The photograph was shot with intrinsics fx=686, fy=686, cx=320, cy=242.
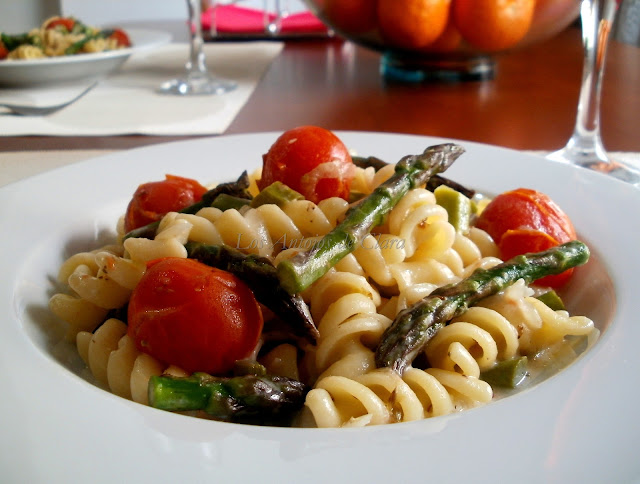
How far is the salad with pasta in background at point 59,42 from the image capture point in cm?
450

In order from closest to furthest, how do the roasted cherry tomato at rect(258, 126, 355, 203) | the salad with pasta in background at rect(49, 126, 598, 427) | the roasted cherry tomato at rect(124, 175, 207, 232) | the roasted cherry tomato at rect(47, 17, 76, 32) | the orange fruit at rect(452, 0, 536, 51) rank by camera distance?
1. the salad with pasta in background at rect(49, 126, 598, 427)
2. the roasted cherry tomato at rect(258, 126, 355, 203)
3. the roasted cherry tomato at rect(124, 175, 207, 232)
4. the orange fruit at rect(452, 0, 536, 51)
5. the roasted cherry tomato at rect(47, 17, 76, 32)

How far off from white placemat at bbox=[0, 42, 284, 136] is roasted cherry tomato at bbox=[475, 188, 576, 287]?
158cm

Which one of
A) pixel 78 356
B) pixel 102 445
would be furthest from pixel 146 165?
pixel 102 445

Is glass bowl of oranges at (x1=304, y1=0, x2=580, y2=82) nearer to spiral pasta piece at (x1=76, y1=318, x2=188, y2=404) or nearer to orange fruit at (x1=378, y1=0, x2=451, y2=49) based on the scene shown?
orange fruit at (x1=378, y1=0, x2=451, y2=49)

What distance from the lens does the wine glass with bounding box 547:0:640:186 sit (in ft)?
9.17

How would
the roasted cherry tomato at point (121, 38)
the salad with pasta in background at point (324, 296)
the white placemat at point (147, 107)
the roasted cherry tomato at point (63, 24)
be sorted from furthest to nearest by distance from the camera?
the roasted cherry tomato at point (63, 24), the roasted cherry tomato at point (121, 38), the white placemat at point (147, 107), the salad with pasta in background at point (324, 296)

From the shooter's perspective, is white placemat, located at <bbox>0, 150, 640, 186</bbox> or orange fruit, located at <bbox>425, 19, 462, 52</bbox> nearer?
white placemat, located at <bbox>0, 150, 640, 186</bbox>

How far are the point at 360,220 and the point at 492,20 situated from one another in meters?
2.31

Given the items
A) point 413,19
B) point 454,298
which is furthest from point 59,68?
point 454,298

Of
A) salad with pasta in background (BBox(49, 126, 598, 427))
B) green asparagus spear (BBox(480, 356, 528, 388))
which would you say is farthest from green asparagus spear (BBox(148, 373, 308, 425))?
green asparagus spear (BBox(480, 356, 528, 388))

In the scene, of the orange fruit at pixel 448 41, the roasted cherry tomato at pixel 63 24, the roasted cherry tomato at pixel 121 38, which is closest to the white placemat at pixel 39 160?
the orange fruit at pixel 448 41

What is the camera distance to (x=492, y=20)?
364 centimetres

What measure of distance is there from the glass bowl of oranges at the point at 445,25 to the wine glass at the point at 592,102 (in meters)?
0.80

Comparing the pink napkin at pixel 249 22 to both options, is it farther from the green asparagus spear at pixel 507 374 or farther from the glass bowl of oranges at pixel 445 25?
the green asparagus spear at pixel 507 374
